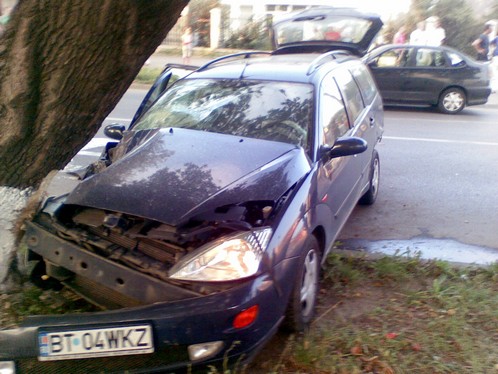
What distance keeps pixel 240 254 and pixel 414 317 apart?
149 cm

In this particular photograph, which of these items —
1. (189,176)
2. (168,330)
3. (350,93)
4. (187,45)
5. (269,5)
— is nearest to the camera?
(168,330)

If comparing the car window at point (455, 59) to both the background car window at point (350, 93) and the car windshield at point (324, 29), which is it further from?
the background car window at point (350, 93)

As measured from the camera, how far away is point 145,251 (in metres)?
3.17

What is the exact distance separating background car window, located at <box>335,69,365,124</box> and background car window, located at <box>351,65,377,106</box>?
187 millimetres

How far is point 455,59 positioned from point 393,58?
4.41 ft

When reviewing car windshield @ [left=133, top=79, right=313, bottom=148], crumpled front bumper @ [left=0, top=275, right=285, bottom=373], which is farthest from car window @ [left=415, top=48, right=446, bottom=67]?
crumpled front bumper @ [left=0, top=275, right=285, bottom=373]

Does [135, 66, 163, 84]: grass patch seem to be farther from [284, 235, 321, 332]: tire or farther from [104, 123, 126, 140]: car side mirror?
[284, 235, 321, 332]: tire

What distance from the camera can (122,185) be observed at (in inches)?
135

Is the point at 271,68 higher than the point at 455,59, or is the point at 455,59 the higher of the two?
the point at 271,68

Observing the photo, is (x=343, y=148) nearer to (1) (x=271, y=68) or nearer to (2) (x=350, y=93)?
(1) (x=271, y=68)

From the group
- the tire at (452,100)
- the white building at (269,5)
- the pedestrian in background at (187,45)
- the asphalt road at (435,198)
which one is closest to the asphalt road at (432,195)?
the asphalt road at (435,198)

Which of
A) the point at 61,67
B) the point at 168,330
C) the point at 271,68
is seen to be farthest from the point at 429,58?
the point at 168,330

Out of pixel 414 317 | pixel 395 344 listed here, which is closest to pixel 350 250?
pixel 414 317

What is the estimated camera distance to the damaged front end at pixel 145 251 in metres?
2.96
